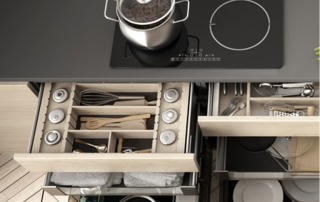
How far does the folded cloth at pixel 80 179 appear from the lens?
159 cm

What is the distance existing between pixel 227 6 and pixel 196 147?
0.48m

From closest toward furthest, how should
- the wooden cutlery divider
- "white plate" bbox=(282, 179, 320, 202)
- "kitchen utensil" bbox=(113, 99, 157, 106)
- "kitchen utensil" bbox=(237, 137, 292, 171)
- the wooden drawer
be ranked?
the wooden drawer < the wooden cutlery divider < "kitchen utensil" bbox=(113, 99, 157, 106) < "kitchen utensil" bbox=(237, 137, 292, 171) < "white plate" bbox=(282, 179, 320, 202)

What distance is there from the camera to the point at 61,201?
2324 millimetres

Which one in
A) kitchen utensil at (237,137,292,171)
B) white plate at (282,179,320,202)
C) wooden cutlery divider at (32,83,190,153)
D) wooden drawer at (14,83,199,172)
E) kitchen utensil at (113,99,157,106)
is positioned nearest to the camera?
wooden drawer at (14,83,199,172)

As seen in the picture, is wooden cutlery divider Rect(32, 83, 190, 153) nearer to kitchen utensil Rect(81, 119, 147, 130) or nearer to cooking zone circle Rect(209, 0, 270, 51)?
kitchen utensil Rect(81, 119, 147, 130)

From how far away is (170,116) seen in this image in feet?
5.06

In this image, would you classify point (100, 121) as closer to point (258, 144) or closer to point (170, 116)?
point (170, 116)

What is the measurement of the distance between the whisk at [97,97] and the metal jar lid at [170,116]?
6.2 inches

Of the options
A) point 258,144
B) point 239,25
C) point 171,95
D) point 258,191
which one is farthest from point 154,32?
point 258,191

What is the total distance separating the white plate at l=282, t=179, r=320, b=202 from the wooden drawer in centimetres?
57

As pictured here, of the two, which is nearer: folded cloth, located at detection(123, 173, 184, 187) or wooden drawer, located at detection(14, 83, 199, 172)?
wooden drawer, located at detection(14, 83, 199, 172)

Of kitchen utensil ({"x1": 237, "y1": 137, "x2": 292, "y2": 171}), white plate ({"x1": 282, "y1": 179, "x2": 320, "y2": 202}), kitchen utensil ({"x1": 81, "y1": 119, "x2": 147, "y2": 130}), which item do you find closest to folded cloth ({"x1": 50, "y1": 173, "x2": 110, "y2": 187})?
kitchen utensil ({"x1": 81, "y1": 119, "x2": 147, "y2": 130})

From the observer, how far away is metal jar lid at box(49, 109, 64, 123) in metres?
1.58

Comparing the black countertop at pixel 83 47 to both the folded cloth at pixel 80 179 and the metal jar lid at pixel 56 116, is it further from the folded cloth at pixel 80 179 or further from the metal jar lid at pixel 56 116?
the folded cloth at pixel 80 179
